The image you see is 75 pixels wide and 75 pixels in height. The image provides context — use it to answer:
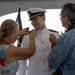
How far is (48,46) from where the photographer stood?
1946 mm

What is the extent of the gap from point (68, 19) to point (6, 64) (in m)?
0.62

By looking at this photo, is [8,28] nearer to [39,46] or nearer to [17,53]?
[17,53]

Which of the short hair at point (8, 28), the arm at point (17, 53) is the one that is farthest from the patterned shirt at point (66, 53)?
the short hair at point (8, 28)

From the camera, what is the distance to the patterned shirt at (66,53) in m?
1.50

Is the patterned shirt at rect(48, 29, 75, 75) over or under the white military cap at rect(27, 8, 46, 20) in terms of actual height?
under

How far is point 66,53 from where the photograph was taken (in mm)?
1504

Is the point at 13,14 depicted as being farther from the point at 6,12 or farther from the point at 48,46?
the point at 48,46

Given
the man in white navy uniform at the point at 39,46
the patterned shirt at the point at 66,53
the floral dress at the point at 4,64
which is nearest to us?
the patterned shirt at the point at 66,53

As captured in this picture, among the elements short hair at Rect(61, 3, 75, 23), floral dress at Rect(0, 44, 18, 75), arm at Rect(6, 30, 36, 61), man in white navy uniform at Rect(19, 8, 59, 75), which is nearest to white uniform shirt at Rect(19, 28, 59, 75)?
man in white navy uniform at Rect(19, 8, 59, 75)

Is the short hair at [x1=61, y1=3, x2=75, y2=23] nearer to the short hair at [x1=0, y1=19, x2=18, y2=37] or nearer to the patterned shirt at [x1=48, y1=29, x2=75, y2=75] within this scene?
the patterned shirt at [x1=48, y1=29, x2=75, y2=75]

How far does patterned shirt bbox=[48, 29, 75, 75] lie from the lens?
1.50m

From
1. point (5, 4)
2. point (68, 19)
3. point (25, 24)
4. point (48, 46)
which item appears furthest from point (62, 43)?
point (5, 4)

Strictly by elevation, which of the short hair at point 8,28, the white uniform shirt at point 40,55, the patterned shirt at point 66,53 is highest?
the short hair at point 8,28

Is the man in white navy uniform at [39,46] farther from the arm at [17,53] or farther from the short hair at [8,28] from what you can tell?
the short hair at [8,28]
